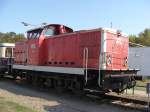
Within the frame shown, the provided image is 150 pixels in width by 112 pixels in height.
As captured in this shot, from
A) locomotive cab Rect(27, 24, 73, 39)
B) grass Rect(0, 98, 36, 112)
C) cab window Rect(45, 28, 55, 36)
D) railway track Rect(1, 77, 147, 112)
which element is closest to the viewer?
grass Rect(0, 98, 36, 112)

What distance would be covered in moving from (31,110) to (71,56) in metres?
4.64

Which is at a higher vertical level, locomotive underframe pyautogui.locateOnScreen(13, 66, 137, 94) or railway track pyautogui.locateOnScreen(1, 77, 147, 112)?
locomotive underframe pyautogui.locateOnScreen(13, 66, 137, 94)

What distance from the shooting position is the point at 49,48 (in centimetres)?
1608

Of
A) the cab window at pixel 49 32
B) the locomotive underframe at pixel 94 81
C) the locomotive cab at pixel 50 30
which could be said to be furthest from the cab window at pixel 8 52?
the locomotive underframe at pixel 94 81

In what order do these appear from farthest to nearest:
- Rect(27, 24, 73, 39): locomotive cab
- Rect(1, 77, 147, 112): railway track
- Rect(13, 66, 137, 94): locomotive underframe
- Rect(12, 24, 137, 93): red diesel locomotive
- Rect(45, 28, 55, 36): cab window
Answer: Rect(45, 28, 55, 36): cab window
Rect(27, 24, 73, 39): locomotive cab
Rect(12, 24, 137, 93): red diesel locomotive
Rect(13, 66, 137, 94): locomotive underframe
Rect(1, 77, 147, 112): railway track

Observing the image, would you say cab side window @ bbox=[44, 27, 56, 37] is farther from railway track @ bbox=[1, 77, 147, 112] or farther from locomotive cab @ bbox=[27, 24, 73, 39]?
railway track @ bbox=[1, 77, 147, 112]

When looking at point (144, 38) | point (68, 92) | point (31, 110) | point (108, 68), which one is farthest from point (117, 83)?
point (144, 38)

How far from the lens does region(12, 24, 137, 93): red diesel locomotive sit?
12.7 m

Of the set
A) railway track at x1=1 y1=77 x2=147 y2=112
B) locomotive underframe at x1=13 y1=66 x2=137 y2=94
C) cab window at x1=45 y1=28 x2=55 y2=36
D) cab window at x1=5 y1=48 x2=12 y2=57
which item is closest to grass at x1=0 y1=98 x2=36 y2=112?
locomotive underframe at x1=13 y1=66 x2=137 y2=94

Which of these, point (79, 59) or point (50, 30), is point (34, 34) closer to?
point (50, 30)

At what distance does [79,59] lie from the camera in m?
13.9

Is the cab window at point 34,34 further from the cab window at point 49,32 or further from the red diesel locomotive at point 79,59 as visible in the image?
the cab window at point 49,32

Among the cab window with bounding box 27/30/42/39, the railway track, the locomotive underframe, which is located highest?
the cab window with bounding box 27/30/42/39

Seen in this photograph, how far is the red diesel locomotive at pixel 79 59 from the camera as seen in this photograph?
12727 millimetres
